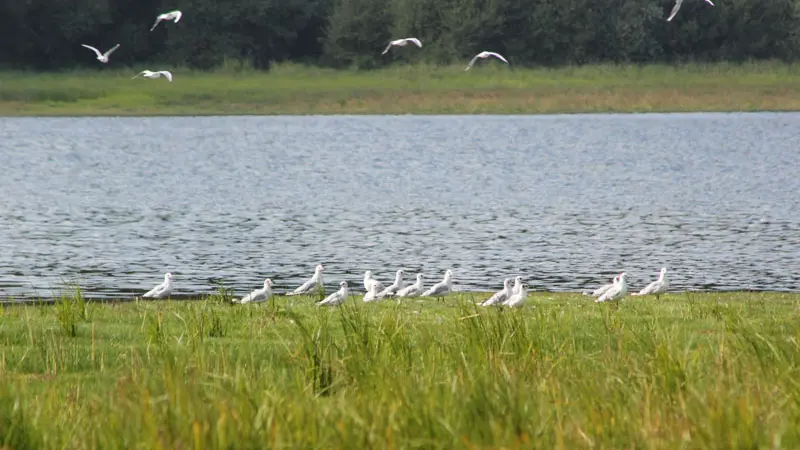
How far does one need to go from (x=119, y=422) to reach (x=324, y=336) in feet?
9.66

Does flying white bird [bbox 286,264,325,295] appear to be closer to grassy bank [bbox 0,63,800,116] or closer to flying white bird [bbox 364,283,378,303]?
flying white bird [bbox 364,283,378,303]

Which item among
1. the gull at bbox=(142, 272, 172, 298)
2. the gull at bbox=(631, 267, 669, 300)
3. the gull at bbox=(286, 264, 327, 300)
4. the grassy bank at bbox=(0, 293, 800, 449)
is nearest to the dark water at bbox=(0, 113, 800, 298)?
the gull at bbox=(142, 272, 172, 298)

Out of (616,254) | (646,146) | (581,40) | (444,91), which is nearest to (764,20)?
(581,40)

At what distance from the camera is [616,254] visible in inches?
1114

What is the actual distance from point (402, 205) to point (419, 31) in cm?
5218

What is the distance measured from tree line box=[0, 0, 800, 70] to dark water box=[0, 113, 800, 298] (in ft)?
33.9

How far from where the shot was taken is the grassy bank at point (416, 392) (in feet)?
28.2

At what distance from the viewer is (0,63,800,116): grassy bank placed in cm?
7700

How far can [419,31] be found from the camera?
91.4 metres

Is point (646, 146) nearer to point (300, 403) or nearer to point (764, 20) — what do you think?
point (764, 20)

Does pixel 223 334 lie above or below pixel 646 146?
above

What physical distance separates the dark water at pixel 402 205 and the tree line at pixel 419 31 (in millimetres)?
10335

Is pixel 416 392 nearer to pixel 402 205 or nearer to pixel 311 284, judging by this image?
pixel 311 284

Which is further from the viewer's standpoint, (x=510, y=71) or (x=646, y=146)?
(x=510, y=71)
